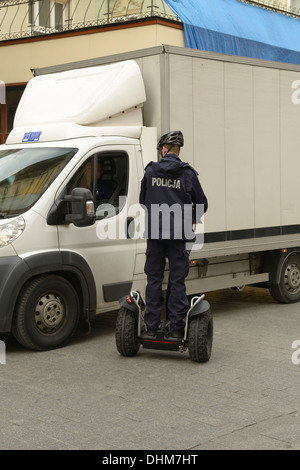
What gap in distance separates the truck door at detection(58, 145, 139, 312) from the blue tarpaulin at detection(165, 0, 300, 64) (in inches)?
287

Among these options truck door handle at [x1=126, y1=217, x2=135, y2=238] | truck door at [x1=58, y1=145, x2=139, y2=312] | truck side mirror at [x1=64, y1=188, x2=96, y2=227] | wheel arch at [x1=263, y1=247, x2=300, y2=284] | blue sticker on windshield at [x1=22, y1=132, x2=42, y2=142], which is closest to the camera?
truck side mirror at [x1=64, y1=188, x2=96, y2=227]

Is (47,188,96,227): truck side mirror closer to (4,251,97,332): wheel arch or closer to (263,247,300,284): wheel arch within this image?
(4,251,97,332): wheel arch

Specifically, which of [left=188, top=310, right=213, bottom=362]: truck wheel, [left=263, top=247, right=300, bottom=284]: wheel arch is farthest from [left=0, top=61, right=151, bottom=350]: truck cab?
[left=263, top=247, right=300, bottom=284]: wheel arch

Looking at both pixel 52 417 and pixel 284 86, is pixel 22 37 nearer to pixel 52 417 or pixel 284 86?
pixel 284 86

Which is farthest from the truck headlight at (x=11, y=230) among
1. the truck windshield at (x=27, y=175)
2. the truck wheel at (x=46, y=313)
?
the truck wheel at (x=46, y=313)

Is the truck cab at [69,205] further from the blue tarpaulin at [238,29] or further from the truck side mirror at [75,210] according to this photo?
the blue tarpaulin at [238,29]

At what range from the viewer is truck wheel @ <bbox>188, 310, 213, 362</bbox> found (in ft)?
21.4

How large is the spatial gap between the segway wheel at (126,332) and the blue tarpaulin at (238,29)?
8960 mm

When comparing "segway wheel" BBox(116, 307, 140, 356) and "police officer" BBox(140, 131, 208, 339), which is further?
"segway wheel" BBox(116, 307, 140, 356)

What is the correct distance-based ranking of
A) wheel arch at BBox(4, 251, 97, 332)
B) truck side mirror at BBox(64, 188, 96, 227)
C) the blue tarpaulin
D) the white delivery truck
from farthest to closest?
the blue tarpaulin, the white delivery truck, truck side mirror at BBox(64, 188, 96, 227), wheel arch at BBox(4, 251, 97, 332)

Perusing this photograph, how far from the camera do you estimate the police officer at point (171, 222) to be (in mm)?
6613

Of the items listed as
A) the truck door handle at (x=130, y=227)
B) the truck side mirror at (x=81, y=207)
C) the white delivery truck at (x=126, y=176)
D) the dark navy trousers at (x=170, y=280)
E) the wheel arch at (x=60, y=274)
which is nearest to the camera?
the dark navy trousers at (x=170, y=280)

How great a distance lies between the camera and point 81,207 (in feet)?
22.9

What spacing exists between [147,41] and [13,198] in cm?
823
